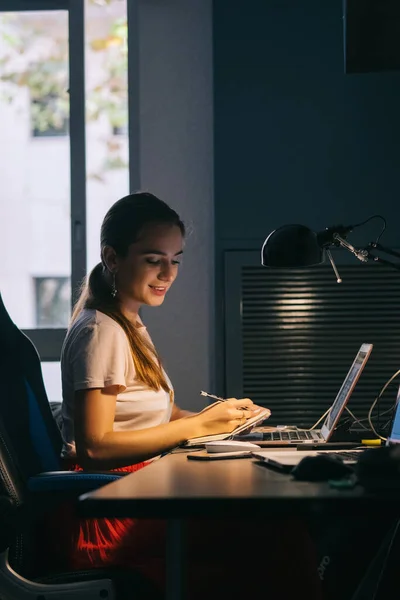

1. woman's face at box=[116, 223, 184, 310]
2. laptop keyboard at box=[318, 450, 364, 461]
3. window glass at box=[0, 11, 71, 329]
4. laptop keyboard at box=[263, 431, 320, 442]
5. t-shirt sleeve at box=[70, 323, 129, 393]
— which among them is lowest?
laptop keyboard at box=[263, 431, 320, 442]

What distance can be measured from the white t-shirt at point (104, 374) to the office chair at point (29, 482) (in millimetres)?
100

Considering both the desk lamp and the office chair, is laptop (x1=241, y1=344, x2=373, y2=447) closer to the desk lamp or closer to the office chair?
the desk lamp

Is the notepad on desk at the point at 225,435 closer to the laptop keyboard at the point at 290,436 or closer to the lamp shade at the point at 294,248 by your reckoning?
the laptop keyboard at the point at 290,436

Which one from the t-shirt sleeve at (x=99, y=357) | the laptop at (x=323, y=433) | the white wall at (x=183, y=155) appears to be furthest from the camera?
the white wall at (x=183, y=155)

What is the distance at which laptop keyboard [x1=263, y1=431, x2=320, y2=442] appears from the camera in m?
1.90

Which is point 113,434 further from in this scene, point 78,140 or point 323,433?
point 78,140

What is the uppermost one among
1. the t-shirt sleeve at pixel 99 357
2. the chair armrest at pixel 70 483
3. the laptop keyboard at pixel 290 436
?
the t-shirt sleeve at pixel 99 357

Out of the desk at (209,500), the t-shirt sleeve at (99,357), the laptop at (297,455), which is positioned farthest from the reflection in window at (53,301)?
the desk at (209,500)

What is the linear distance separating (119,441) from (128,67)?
6.82 feet

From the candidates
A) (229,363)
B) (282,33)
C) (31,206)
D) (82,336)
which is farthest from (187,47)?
(82,336)

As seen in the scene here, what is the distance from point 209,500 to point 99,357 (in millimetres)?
852

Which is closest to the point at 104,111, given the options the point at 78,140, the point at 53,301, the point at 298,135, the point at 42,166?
the point at 78,140

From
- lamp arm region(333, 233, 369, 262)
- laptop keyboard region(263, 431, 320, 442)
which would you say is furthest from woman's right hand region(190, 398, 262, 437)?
lamp arm region(333, 233, 369, 262)

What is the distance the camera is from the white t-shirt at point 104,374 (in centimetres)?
174
